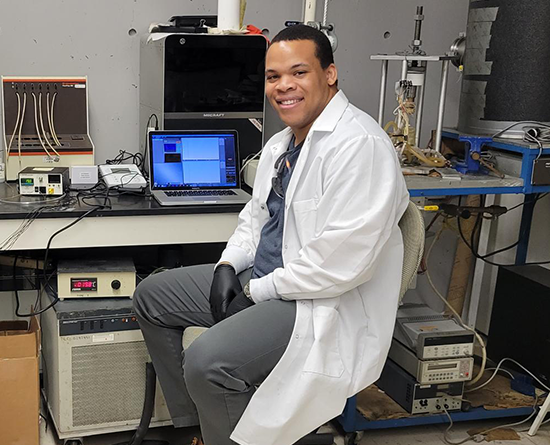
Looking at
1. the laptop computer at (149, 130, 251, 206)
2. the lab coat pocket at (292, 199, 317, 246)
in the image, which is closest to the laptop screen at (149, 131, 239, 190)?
the laptop computer at (149, 130, 251, 206)

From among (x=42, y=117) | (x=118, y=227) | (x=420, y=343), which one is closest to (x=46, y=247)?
(x=118, y=227)

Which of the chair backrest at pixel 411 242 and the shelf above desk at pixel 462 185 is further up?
the shelf above desk at pixel 462 185

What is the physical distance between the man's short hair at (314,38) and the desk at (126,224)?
26.9 inches

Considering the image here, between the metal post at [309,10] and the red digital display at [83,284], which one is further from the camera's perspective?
the metal post at [309,10]

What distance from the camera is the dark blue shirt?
6.82ft

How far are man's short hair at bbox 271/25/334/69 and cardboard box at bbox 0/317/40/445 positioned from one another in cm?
124

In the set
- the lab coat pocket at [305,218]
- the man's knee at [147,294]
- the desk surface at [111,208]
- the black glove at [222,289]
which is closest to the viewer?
the lab coat pocket at [305,218]

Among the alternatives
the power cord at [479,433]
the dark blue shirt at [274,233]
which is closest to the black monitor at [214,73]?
the dark blue shirt at [274,233]

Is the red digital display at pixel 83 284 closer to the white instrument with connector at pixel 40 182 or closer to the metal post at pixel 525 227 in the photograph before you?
the white instrument with connector at pixel 40 182

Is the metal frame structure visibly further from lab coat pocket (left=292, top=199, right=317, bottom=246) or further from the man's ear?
lab coat pocket (left=292, top=199, right=317, bottom=246)

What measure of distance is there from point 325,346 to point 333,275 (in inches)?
7.2

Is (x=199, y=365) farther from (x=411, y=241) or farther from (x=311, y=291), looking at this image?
(x=411, y=241)

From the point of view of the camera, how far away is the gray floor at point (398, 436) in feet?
8.25

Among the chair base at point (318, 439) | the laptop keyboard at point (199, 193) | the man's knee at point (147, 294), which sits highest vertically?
the laptop keyboard at point (199, 193)
